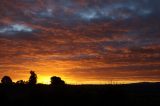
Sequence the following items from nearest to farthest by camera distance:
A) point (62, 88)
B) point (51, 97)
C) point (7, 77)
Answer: point (51, 97) → point (62, 88) → point (7, 77)

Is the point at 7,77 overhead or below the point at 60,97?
overhead

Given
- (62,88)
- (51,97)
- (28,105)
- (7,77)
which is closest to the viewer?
(28,105)

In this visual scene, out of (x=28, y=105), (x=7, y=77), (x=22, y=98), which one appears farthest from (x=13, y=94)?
(x=7, y=77)

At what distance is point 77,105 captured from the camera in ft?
155

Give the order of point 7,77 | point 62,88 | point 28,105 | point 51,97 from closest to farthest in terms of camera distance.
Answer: point 28,105 → point 51,97 → point 62,88 → point 7,77

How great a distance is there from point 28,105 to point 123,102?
12983 mm

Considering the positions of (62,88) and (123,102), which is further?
(62,88)

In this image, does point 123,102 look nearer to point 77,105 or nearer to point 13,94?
point 77,105

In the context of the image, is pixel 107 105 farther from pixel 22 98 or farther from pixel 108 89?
pixel 22 98

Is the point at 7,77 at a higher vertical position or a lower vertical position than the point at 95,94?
higher

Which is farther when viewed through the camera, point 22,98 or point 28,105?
point 22,98

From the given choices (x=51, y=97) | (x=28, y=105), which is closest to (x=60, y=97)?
(x=51, y=97)

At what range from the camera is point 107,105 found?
156 feet

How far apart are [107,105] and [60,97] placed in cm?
674
